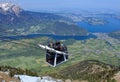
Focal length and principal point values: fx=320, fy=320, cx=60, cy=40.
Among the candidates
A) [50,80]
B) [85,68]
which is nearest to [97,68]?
[85,68]

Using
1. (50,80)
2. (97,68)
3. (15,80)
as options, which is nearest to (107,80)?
(50,80)

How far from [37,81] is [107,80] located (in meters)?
23.2

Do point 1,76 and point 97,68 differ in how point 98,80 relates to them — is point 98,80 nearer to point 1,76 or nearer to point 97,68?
point 1,76

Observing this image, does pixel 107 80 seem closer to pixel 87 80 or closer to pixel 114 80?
pixel 114 80

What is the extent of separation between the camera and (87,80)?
12450 centimetres

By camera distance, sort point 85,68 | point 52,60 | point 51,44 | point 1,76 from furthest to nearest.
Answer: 1. point 85,68
2. point 1,76
3. point 52,60
4. point 51,44

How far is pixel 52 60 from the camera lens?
179ft

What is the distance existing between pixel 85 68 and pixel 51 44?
141 meters

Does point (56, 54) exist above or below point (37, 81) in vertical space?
above

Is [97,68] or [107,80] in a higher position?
[107,80]

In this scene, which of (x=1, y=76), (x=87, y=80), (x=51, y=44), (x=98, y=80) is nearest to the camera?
(x=51, y=44)

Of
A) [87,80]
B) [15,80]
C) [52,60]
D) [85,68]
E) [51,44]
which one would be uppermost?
[51,44]

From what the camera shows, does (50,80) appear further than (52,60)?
Yes

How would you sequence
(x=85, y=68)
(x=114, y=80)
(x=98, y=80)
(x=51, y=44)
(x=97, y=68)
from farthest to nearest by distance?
(x=85, y=68), (x=97, y=68), (x=98, y=80), (x=114, y=80), (x=51, y=44)
